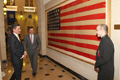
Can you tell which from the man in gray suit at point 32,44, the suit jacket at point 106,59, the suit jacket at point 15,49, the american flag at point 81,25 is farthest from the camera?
the man in gray suit at point 32,44

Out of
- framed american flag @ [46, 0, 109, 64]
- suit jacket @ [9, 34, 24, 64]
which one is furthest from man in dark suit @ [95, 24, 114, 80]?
suit jacket @ [9, 34, 24, 64]

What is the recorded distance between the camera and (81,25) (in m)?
3.67

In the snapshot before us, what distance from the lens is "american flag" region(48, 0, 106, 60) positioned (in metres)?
3.04

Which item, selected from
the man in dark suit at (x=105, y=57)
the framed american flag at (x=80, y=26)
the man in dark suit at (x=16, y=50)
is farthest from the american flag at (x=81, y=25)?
the man in dark suit at (x=16, y=50)

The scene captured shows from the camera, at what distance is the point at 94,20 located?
3113mm

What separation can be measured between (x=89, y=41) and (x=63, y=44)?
69.3 inches

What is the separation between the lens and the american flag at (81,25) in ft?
9.99

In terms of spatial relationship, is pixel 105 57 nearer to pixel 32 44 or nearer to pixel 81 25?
pixel 81 25

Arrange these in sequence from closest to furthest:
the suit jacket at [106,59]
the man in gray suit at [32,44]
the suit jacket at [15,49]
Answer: the suit jacket at [106,59] → the suit jacket at [15,49] → the man in gray suit at [32,44]

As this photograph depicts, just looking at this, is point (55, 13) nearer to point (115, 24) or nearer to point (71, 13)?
point (71, 13)

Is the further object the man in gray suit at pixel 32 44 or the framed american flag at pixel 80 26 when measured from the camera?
the man in gray suit at pixel 32 44

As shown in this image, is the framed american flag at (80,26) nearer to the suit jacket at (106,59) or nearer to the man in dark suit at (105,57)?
the man in dark suit at (105,57)

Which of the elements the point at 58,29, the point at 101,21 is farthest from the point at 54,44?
the point at 101,21

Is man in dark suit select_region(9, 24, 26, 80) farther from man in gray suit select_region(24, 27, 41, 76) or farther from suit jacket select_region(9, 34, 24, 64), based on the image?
man in gray suit select_region(24, 27, 41, 76)
